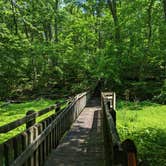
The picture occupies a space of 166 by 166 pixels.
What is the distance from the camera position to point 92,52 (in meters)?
30.9

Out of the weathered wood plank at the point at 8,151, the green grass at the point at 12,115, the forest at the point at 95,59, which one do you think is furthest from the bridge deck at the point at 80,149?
the forest at the point at 95,59

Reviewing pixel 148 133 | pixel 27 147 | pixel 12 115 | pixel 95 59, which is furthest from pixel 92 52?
pixel 27 147

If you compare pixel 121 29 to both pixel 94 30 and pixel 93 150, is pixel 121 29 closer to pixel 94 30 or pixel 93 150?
pixel 94 30

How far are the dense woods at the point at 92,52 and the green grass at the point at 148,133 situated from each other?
18.0 feet

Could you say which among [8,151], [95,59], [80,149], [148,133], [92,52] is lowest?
[148,133]

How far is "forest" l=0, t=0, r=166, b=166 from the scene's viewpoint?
74.7ft

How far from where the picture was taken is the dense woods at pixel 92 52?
2358cm

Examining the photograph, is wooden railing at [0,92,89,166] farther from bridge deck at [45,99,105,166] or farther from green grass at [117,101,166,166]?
green grass at [117,101,166,166]

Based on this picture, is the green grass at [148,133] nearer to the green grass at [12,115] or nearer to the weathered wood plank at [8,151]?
the weathered wood plank at [8,151]

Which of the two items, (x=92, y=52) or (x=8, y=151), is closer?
(x=8, y=151)

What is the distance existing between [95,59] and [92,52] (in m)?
4.68

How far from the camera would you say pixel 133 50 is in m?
23.8

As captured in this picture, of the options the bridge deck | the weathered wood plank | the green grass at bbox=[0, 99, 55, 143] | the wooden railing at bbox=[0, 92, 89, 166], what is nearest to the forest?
the green grass at bbox=[0, 99, 55, 143]

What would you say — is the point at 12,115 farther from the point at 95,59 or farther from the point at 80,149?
the point at 95,59
